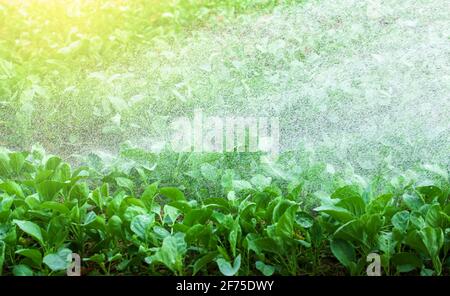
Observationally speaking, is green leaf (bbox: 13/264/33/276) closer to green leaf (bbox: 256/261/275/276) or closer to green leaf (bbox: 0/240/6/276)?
green leaf (bbox: 0/240/6/276)

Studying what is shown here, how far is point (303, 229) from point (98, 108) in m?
0.94

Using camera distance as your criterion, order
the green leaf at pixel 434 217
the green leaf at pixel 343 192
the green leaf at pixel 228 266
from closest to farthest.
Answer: the green leaf at pixel 228 266 → the green leaf at pixel 434 217 → the green leaf at pixel 343 192

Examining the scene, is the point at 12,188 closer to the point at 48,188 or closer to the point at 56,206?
the point at 48,188

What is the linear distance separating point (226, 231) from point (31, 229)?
20.9 inches

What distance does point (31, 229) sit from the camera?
7.15 ft

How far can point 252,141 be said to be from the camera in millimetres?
2611

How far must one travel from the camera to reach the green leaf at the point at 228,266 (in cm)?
209

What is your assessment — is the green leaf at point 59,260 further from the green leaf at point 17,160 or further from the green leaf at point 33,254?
the green leaf at point 17,160

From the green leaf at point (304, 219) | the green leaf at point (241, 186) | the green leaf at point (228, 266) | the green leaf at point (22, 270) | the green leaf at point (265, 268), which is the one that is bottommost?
the green leaf at point (265, 268)

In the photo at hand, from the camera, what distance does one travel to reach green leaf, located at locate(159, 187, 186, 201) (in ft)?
7.75

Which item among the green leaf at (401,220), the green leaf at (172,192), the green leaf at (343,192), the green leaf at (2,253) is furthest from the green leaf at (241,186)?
the green leaf at (2,253)

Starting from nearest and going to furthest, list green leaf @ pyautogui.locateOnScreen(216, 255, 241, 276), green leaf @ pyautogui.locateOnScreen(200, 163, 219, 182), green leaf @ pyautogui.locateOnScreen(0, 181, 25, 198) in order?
green leaf @ pyautogui.locateOnScreen(216, 255, 241, 276)
green leaf @ pyautogui.locateOnScreen(0, 181, 25, 198)
green leaf @ pyautogui.locateOnScreen(200, 163, 219, 182)

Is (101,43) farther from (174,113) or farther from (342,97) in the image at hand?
(342,97)

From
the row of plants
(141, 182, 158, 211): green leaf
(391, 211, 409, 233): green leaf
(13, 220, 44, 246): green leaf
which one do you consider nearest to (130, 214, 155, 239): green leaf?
the row of plants
